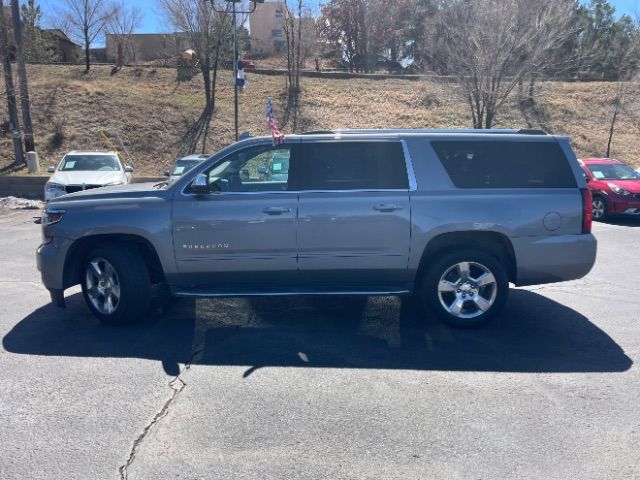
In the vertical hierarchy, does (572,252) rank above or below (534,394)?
above

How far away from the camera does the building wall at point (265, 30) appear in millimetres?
52812

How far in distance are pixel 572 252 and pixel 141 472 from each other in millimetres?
4406

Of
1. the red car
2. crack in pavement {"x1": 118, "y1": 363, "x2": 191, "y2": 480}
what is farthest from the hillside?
crack in pavement {"x1": 118, "y1": 363, "x2": 191, "y2": 480}

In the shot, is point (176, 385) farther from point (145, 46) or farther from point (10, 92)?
point (145, 46)

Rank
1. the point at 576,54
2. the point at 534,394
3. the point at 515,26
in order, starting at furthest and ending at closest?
the point at 576,54 → the point at 515,26 → the point at 534,394

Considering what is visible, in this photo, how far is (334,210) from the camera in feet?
19.1

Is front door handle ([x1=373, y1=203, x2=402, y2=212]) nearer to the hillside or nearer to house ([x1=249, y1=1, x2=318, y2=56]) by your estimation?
the hillside

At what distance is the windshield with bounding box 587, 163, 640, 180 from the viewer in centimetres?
1453

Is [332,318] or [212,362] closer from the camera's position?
[212,362]

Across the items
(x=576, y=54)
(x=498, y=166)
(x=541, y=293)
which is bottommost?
(x=541, y=293)

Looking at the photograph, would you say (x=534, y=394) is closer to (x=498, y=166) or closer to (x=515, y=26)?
(x=498, y=166)

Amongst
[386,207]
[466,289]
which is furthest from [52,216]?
[466,289]

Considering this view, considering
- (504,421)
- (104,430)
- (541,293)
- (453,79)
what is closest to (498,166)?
(541,293)

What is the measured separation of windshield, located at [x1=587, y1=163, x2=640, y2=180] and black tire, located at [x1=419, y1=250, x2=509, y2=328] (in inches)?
392
